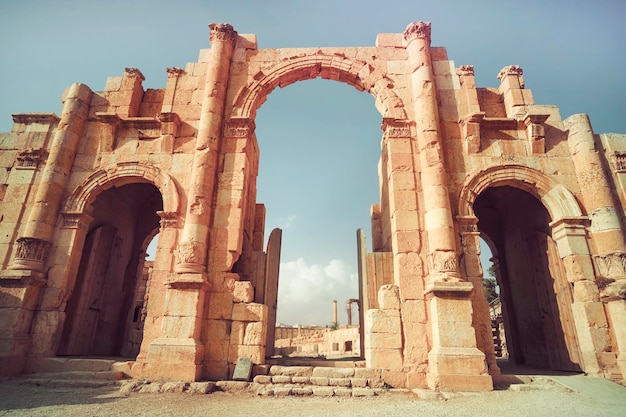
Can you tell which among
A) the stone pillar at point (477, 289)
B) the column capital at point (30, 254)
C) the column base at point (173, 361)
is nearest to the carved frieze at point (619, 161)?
the stone pillar at point (477, 289)

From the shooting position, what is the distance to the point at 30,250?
23.6ft

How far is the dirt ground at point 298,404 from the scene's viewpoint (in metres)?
4.39

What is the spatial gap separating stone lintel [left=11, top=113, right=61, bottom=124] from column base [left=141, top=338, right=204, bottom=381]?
20.9 feet

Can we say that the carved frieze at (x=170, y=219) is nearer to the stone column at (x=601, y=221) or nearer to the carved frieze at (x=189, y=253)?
the carved frieze at (x=189, y=253)

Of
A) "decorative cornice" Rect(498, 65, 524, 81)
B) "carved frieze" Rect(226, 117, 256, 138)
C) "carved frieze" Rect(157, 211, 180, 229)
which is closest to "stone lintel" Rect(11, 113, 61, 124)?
"carved frieze" Rect(157, 211, 180, 229)

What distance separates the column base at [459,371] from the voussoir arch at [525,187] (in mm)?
2887

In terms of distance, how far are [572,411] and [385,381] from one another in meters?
2.72

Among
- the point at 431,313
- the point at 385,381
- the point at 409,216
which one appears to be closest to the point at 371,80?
the point at 409,216

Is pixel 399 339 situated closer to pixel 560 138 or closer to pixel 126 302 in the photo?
pixel 560 138

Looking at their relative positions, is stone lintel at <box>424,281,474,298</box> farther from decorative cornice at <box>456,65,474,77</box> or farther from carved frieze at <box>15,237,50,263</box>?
carved frieze at <box>15,237,50,263</box>

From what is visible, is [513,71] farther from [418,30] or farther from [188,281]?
[188,281]

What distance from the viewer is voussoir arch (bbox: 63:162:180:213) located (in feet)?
25.5

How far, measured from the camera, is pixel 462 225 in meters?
7.41

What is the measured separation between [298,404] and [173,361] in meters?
2.61
